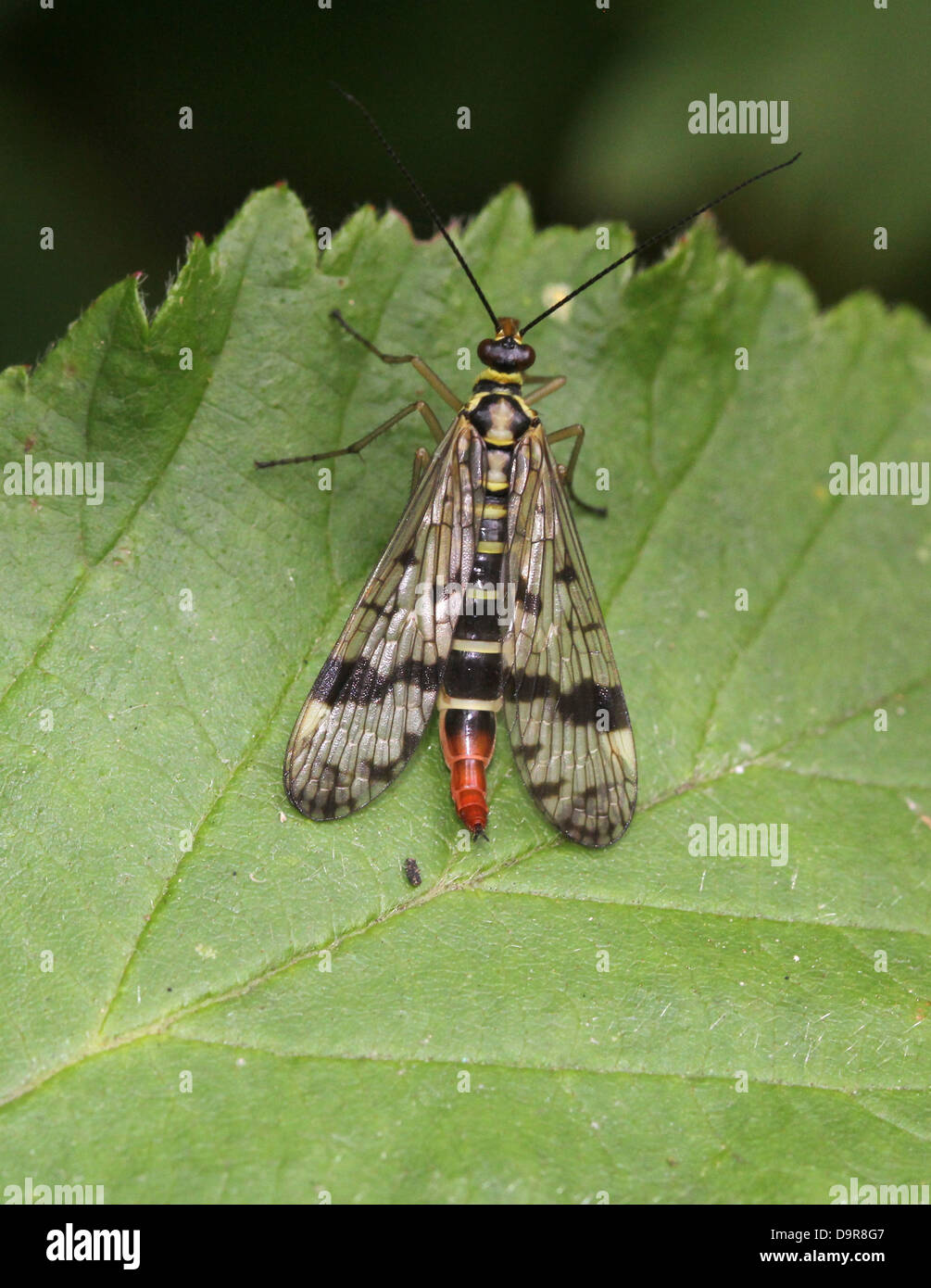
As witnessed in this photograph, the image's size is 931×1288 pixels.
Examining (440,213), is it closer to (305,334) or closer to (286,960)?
(305,334)

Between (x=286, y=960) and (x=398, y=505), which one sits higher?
(x=398, y=505)

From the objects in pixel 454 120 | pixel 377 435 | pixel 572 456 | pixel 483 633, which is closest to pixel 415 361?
pixel 377 435

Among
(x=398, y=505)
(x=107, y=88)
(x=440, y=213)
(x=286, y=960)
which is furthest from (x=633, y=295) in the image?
(x=286, y=960)

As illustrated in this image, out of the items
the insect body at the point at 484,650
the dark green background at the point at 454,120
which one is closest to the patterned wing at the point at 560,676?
the insect body at the point at 484,650

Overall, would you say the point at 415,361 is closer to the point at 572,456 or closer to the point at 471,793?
the point at 572,456

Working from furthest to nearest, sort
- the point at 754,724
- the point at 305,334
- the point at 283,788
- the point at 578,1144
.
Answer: the point at 754,724 → the point at 305,334 → the point at 283,788 → the point at 578,1144

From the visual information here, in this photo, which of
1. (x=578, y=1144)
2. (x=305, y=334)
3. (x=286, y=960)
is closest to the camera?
(x=578, y=1144)
